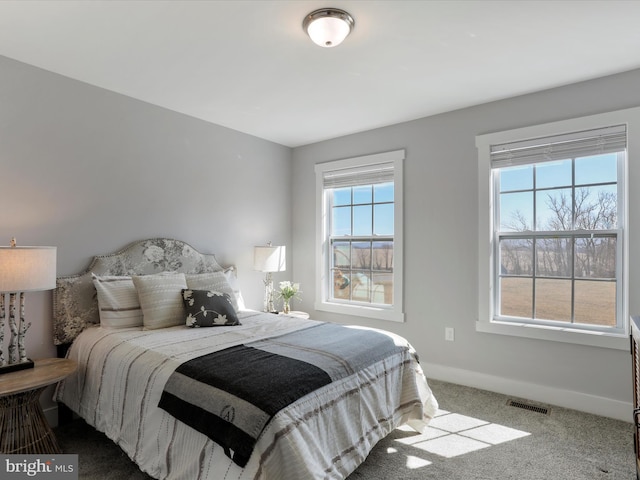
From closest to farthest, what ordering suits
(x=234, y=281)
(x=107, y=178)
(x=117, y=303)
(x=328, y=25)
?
(x=328, y=25) < (x=117, y=303) < (x=107, y=178) < (x=234, y=281)

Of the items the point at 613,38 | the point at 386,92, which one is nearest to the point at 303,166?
the point at 386,92

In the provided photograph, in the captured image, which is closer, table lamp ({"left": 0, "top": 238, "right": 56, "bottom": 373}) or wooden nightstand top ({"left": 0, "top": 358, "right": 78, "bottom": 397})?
wooden nightstand top ({"left": 0, "top": 358, "right": 78, "bottom": 397})

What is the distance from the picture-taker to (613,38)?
2.22 metres

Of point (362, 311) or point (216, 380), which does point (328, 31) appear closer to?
point (216, 380)

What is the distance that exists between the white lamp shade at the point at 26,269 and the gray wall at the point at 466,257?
2.86m

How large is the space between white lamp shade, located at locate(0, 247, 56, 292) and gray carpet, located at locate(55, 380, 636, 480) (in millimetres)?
1074

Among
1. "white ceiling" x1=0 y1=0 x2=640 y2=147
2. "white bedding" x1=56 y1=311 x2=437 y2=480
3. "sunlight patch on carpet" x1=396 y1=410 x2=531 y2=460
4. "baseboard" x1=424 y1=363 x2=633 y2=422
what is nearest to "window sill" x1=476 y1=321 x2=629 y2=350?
"baseboard" x1=424 y1=363 x2=633 y2=422

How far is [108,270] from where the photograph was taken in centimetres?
285

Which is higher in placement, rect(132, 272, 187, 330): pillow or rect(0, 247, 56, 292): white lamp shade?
rect(0, 247, 56, 292): white lamp shade

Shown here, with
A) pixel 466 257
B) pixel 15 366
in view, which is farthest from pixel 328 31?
pixel 15 366

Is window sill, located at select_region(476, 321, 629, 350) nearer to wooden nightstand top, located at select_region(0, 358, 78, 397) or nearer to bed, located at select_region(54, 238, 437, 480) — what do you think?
bed, located at select_region(54, 238, 437, 480)

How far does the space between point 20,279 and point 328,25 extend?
2219 mm

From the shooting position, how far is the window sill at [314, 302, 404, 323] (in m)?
3.77

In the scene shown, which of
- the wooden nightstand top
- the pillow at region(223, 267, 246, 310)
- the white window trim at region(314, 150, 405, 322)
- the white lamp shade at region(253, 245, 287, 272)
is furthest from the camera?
the white lamp shade at region(253, 245, 287, 272)
